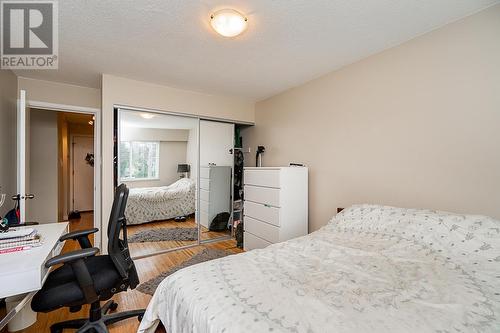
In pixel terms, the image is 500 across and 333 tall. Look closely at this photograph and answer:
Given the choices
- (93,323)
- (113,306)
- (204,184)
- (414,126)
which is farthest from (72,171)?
(414,126)

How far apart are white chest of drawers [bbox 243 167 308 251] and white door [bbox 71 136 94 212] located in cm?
512

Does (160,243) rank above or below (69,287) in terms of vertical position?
below

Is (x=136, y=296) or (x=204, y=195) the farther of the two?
(x=204, y=195)

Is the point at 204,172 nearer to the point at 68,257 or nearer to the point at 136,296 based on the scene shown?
the point at 136,296

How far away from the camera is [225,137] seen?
3969 mm

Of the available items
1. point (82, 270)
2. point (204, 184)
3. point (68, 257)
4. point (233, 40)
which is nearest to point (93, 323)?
point (82, 270)

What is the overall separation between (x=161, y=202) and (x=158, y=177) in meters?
0.42

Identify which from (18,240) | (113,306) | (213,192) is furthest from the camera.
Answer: (213,192)

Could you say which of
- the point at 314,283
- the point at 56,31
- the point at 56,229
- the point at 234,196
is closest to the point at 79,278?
the point at 56,229

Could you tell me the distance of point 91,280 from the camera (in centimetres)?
133

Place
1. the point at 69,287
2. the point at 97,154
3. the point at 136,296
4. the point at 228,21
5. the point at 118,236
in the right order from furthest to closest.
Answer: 1. the point at 97,154
2. the point at 136,296
3. the point at 228,21
4. the point at 118,236
5. the point at 69,287

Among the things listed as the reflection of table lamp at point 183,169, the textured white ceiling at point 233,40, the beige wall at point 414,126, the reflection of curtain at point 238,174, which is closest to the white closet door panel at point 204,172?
the reflection of table lamp at point 183,169

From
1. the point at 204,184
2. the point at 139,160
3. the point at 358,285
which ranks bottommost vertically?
the point at 358,285

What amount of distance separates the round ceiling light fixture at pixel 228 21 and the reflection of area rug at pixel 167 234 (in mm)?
2916
